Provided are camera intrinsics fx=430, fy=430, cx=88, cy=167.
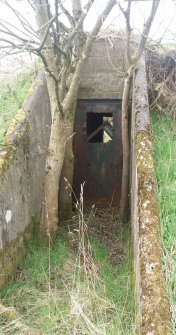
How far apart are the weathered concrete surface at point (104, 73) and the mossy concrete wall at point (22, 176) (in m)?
1.36

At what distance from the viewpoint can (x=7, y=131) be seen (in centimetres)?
558

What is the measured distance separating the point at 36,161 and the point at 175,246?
10.6 ft

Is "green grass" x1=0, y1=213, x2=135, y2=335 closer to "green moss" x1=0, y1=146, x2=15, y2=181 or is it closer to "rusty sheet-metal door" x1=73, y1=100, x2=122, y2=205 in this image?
"green moss" x1=0, y1=146, x2=15, y2=181

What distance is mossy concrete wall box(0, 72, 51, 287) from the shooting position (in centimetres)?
493

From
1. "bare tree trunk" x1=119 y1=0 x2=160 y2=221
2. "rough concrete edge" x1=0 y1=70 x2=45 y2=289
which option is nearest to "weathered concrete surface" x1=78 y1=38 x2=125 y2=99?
"bare tree trunk" x1=119 y1=0 x2=160 y2=221

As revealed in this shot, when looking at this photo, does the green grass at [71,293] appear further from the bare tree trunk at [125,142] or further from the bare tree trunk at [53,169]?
the bare tree trunk at [125,142]

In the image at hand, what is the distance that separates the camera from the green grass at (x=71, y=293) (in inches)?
151

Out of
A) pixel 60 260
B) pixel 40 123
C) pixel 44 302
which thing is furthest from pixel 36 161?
pixel 44 302

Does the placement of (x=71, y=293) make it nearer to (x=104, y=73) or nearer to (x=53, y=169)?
(x=53, y=169)

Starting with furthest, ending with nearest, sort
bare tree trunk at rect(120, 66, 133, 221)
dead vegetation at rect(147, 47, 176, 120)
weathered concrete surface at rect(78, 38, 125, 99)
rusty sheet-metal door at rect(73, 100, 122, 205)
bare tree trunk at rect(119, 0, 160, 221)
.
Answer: rusty sheet-metal door at rect(73, 100, 122, 205) < weathered concrete surface at rect(78, 38, 125, 99) < dead vegetation at rect(147, 47, 176, 120) < bare tree trunk at rect(120, 66, 133, 221) < bare tree trunk at rect(119, 0, 160, 221)

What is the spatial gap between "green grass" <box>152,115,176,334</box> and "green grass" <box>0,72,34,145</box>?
6.66 feet

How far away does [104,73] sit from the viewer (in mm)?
8266

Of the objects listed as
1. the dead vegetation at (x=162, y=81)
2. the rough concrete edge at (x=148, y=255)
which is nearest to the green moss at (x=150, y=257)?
the rough concrete edge at (x=148, y=255)

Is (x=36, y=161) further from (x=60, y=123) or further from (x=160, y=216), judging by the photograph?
(x=160, y=216)
